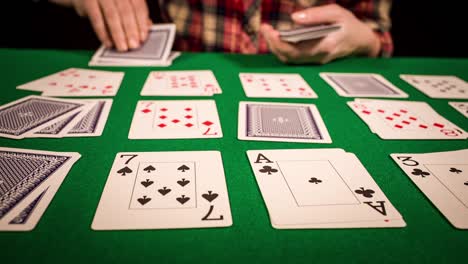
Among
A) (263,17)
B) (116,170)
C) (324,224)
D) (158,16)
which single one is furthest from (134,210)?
(158,16)

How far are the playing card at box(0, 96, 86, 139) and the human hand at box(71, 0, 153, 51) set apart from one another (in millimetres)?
677


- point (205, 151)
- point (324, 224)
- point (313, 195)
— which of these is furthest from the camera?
point (205, 151)

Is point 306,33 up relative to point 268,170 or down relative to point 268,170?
up

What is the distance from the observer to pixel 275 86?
5.85 feet

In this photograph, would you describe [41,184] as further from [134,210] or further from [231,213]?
[231,213]

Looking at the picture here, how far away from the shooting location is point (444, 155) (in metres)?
1.23

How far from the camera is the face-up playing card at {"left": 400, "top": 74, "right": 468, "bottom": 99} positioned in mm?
1791

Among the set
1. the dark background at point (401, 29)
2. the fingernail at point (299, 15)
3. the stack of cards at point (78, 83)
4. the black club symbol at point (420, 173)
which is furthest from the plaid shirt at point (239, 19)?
the dark background at point (401, 29)

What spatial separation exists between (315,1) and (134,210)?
207 centimetres

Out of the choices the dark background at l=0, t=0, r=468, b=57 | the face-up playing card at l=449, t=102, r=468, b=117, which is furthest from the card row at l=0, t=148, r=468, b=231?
the dark background at l=0, t=0, r=468, b=57

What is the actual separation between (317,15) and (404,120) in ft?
2.66

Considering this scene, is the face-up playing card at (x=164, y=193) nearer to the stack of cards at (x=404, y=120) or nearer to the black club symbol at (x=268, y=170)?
the black club symbol at (x=268, y=170)

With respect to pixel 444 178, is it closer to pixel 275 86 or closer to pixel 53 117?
pixel 275 86

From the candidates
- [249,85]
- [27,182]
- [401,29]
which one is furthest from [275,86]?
[401,29]
